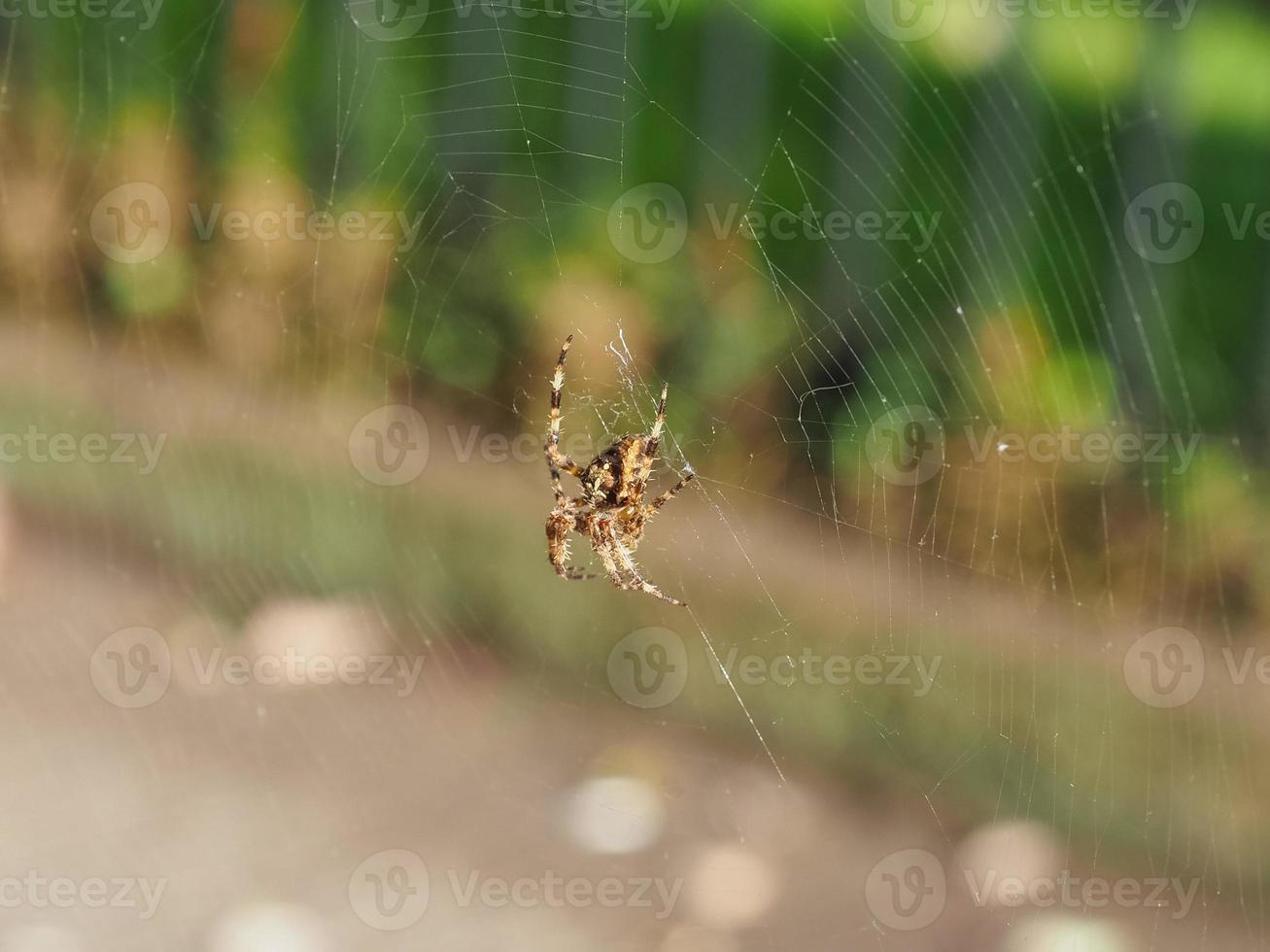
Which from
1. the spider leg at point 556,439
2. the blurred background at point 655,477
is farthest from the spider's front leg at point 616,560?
the blurred background at point 655,477

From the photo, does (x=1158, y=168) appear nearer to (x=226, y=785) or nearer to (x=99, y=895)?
(x=226, y=785)

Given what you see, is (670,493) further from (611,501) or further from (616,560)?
(616,560)

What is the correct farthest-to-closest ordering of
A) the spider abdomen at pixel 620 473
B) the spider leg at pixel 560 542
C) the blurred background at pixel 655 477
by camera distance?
1. the blurred background at pixel 655 477
2. the spider leg at pixel 560 542
3. the spider abdomen at pixel 620 473

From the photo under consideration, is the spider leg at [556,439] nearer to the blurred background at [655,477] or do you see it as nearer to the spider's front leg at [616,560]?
the spider's front leg at [616,560]

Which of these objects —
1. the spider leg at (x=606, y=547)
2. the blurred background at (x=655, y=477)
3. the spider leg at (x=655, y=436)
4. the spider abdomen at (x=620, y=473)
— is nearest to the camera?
the spider leg at (x=655, y=436)

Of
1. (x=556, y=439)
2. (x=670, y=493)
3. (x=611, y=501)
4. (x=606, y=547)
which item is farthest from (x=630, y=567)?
(x=556, y=439)

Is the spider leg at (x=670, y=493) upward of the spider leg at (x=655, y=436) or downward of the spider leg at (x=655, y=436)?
downward

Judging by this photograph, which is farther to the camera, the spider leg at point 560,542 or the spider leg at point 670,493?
the spider leg at point 560,542
